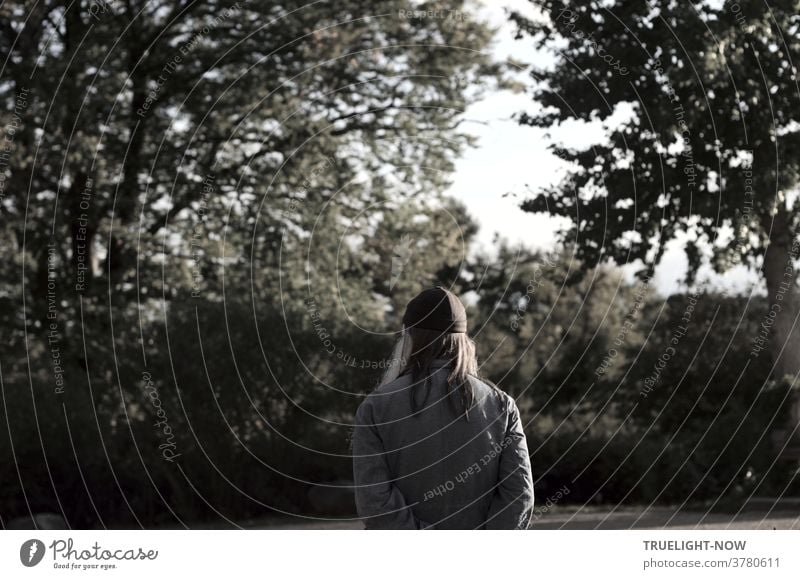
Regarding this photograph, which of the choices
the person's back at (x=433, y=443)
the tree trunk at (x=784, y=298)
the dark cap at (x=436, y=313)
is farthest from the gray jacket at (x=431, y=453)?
the tree trunk at (x=784, y=298)

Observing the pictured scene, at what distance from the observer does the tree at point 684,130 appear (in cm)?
1294

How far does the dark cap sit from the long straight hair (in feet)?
0.09

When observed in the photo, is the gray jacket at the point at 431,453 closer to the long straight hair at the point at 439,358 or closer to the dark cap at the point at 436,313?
the long straight hair at the point at 439,358

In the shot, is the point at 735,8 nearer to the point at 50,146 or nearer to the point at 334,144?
the point at 334,144

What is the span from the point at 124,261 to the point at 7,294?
218cm

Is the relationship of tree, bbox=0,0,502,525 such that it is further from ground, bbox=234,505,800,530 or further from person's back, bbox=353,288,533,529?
person's back, bbox=353,288,533,529

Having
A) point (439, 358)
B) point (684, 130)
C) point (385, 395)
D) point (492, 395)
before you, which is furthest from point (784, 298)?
point (385, 395)

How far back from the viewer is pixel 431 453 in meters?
4.61

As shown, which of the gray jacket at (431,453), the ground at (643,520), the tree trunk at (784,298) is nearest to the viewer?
the gray jacket at (431,453)

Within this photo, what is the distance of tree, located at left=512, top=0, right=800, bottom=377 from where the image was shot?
42.4 feet

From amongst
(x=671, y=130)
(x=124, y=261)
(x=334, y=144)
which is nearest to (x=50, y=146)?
(x=124, y=261)

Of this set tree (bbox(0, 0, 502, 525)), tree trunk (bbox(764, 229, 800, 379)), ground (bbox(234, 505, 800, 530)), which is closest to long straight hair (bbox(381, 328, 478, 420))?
ground (bbox(234, 505, 800, 530))

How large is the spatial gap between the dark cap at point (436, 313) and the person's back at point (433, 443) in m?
0.04

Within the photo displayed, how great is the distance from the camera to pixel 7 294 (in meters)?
18.6
